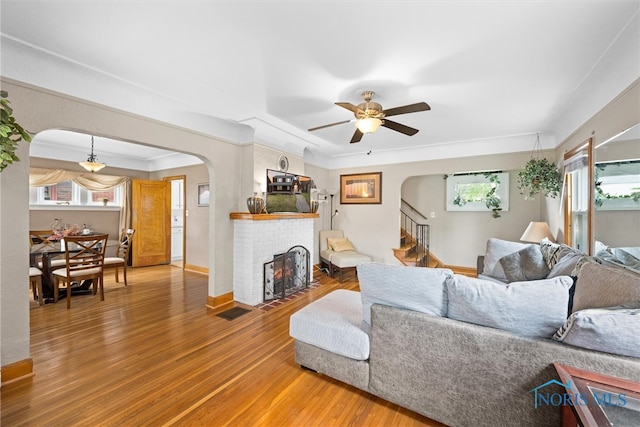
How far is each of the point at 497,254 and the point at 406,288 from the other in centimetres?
236

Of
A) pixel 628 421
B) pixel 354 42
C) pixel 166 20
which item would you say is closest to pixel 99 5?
pixel 166 20

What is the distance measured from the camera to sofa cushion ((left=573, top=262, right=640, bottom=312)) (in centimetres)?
A: 138

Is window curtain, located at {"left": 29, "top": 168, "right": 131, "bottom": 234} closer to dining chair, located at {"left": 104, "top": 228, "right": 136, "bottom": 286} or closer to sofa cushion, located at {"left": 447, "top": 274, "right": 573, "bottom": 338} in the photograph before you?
dining chair, located at {"left": 104, "top": 228, "right": 136, "bottom": 286}

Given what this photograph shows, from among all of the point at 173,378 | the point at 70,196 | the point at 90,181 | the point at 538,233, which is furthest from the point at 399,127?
the point at 70,196

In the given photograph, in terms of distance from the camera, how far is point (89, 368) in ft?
7.06

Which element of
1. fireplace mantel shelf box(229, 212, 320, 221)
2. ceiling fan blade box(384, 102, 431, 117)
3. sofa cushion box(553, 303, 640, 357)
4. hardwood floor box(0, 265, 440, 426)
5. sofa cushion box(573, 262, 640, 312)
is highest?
ceiling fan blade box(384, 102, 431, 117)

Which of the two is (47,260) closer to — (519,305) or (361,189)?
(361,189)

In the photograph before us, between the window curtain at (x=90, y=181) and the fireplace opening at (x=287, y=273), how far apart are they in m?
4.31

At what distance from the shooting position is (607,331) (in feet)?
3.93

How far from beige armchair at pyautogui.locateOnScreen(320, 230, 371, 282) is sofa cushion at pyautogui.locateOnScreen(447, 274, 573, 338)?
3.46 meters

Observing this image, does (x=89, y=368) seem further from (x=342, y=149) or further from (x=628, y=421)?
(x=342, y=149)

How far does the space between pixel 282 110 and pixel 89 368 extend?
3164mm

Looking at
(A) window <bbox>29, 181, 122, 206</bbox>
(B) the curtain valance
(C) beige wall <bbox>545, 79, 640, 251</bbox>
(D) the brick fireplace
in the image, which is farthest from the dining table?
(C) beige wall <bbox>545, 79, 640, 251</bbox>

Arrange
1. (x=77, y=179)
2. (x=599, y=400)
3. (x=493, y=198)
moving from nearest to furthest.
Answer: (x=599, y=400) → (x=493, y=198) → (x=77, y=179)
